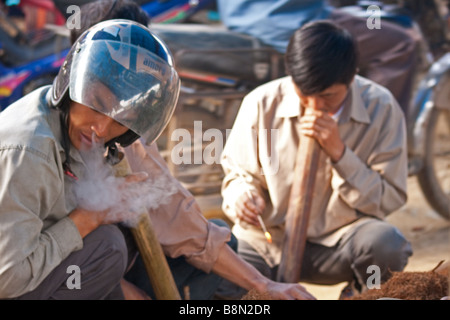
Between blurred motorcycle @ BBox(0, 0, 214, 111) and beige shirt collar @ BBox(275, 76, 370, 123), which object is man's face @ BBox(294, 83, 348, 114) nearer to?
beige shirt collar @ BBox(275, 76, 370, 123)

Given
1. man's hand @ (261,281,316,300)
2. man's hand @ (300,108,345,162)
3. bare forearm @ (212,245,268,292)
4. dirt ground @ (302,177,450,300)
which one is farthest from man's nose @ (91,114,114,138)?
dirt ground @ (302,177,450,300)

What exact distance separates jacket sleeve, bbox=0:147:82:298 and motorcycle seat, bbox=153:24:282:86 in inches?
103

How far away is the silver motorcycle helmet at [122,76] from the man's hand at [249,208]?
0.92 metres

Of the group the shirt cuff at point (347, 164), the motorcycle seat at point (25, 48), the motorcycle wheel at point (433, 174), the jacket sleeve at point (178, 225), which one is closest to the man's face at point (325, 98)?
the shirt cuff at point (347, 164)

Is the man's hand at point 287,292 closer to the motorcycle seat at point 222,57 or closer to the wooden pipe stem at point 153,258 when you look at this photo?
the wooden pipe stem at point 153,258

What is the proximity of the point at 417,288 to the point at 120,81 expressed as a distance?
56.6 inches

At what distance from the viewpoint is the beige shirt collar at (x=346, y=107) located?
3.30 meters

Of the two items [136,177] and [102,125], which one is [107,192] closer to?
[136,177]

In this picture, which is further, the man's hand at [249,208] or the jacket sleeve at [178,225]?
the man's hand at [249,208]

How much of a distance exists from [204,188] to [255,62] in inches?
41.4
